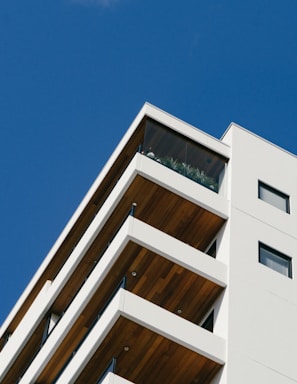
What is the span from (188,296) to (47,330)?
19.9ft

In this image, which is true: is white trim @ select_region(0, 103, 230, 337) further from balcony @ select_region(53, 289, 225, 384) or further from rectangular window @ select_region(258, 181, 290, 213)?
balcony @ select_region(53, 289, 225, 384)

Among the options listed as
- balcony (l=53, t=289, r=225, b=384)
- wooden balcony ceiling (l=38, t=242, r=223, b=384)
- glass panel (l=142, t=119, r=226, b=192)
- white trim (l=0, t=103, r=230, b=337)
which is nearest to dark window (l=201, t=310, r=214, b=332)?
wooden balcony ceiling (l=38, t=242, r=223, b=384)

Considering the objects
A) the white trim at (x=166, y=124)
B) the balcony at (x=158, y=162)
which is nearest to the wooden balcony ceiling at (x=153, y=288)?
the balcony at (x=158, y=162)

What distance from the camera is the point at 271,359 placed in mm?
26734

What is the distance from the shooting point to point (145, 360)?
27.8 meters

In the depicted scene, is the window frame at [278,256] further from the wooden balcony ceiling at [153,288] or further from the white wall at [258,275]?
the wooden balcony ceiling at [153,288]

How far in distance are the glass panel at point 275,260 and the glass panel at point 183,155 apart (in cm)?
237

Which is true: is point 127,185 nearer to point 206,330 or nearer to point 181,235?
point 181,235

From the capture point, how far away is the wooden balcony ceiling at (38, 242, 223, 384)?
94.1ft

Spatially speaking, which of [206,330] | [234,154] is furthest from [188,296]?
[234,154]

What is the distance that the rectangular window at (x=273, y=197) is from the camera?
31734 millimetres

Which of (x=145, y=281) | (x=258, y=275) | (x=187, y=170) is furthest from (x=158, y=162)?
(x=258, y=275)

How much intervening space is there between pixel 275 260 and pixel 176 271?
289 centimetres

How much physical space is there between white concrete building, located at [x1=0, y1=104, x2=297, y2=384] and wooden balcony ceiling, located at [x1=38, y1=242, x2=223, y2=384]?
0.10ft
